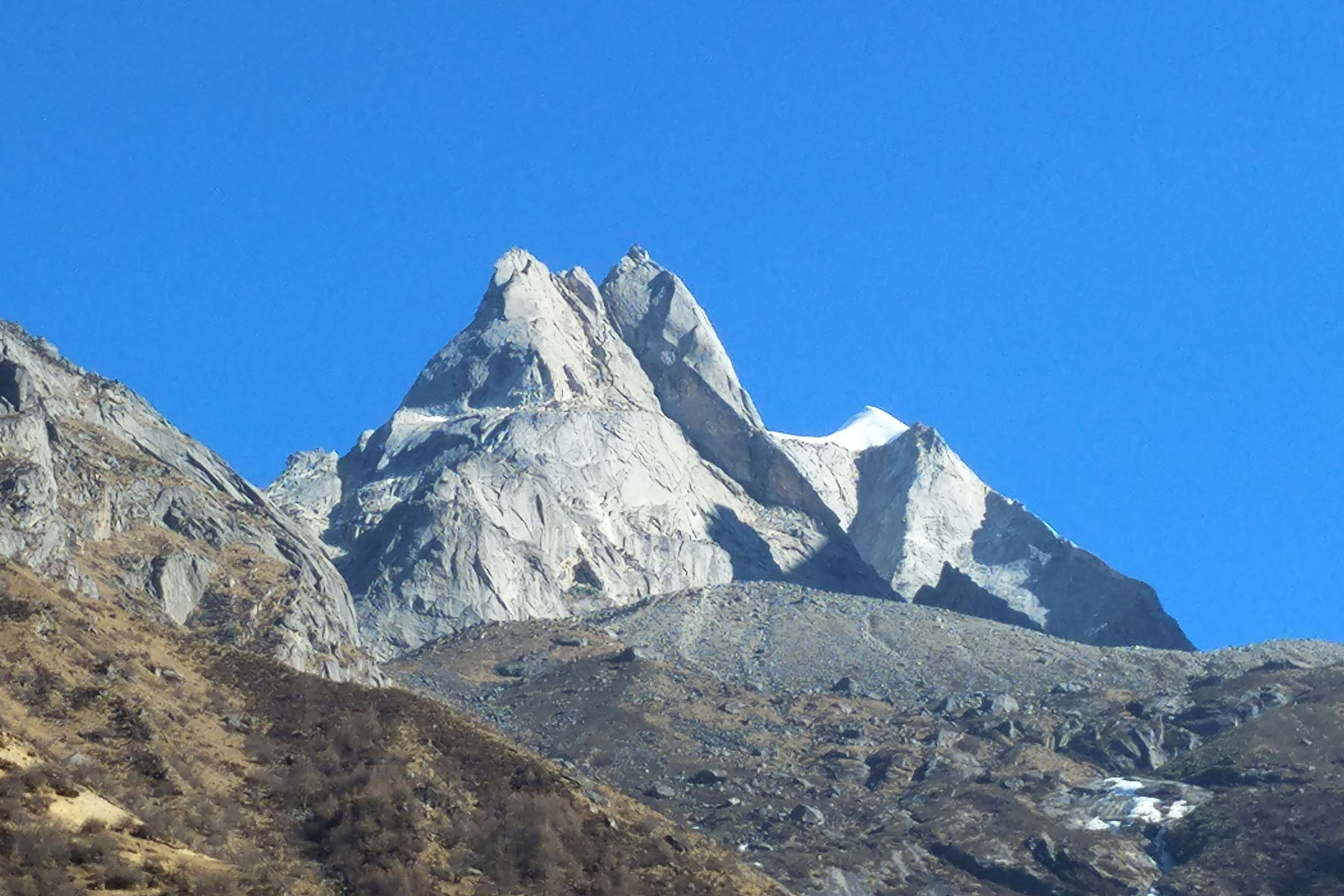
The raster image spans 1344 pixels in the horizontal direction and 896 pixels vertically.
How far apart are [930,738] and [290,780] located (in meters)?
91.9

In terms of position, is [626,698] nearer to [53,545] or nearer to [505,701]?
[505,701]

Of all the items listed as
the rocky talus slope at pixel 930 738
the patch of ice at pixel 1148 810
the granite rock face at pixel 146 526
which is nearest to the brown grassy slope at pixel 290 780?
the granite rock face at pixel 146 526

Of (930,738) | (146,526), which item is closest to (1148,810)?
(930,738)

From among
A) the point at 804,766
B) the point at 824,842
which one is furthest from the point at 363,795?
the point at 804,766

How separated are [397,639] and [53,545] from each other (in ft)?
250

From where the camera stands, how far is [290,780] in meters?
59.1

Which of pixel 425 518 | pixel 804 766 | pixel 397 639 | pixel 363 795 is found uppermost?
pixel 425 518

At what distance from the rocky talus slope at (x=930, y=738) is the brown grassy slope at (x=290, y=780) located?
4311 centimetres

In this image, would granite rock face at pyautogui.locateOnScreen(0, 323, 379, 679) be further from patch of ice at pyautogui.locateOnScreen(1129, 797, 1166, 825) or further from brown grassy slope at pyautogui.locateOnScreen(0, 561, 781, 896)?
patch of ice at pyautogui.locateOnScreen(1129, 797, 1166, 825)

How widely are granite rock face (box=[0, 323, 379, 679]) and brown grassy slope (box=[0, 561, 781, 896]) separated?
33.0m

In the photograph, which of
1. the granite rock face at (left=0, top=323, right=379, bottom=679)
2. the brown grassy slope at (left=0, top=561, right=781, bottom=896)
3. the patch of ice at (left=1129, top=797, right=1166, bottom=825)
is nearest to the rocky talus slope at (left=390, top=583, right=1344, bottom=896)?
the patch of ice at (left=1129, top=797, right=1166, bottom=825)

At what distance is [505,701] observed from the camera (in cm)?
14625

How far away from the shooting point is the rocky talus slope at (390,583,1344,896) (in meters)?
118

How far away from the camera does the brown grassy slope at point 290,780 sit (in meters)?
53.1
